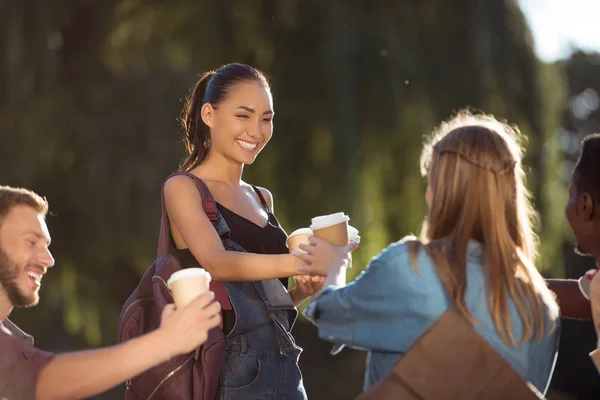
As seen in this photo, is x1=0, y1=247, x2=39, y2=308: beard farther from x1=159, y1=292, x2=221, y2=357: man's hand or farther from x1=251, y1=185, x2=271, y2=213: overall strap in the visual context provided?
x1=251, y1=185, x2=271, y2=213: overall strap

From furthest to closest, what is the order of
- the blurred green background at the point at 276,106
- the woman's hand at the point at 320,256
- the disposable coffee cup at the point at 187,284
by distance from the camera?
the blurred green background at the point at 276,106
the woman's hand at the point at 320,256
the disposable coffee cup at the point at 187,284

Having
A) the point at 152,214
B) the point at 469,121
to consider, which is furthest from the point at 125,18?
the point at 469,121

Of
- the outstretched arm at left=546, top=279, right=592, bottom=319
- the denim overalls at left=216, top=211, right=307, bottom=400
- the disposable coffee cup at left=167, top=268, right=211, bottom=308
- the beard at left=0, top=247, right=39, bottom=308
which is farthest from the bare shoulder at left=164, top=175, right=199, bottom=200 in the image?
the outstretched arm at left=546, top=279, right=592, bottom=319

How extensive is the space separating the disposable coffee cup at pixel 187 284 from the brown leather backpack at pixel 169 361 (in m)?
0.55

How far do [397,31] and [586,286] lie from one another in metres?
3.61

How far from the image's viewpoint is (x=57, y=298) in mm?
6309

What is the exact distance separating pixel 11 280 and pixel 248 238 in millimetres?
732

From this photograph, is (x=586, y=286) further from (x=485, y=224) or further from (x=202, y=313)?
(x=202, y=313)

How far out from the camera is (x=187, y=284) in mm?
2127

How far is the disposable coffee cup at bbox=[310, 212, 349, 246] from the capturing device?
263cm

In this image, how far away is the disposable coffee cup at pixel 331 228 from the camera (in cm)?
263

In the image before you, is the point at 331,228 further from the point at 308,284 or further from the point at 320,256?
the point at 308,284

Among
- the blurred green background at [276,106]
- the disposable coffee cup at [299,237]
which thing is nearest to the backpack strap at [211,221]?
the disposable coffee cup at [299,237]

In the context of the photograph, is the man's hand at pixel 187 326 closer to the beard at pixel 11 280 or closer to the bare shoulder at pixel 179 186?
the beard at pixel 11 280
